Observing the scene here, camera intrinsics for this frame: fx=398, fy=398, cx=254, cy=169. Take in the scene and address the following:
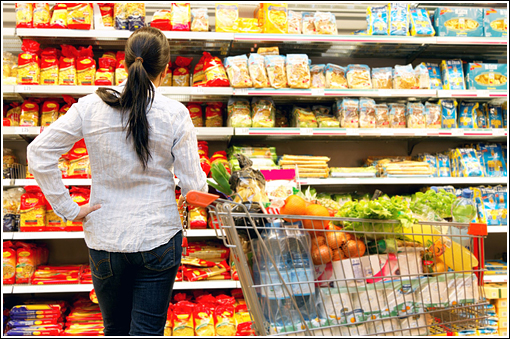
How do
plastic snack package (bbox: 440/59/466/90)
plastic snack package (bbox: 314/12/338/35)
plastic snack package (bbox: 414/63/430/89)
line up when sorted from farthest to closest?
plastic snack package (bbox: 440/59/466/90) < plastic snack package (bbox: 414/63/430/89) < plastic snack package (bbox: 314/12/338/35)

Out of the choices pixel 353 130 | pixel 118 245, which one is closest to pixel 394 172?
pixel 353 130

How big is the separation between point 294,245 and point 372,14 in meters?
2.41

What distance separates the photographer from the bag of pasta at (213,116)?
305 centimetres

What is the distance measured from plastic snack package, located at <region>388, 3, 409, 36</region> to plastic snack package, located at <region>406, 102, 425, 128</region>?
555 millimetres

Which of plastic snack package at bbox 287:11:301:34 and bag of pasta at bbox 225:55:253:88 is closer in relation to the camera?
bag of pasta at bbox 225:55:253:88

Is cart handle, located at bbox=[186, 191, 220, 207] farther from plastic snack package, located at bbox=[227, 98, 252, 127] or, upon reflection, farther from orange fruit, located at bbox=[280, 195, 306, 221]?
plastic snack package, located at bbox=[227, 98, 252, 127]

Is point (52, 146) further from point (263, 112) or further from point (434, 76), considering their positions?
point (434, 76)

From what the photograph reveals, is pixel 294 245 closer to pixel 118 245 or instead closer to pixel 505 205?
pixel 118 245

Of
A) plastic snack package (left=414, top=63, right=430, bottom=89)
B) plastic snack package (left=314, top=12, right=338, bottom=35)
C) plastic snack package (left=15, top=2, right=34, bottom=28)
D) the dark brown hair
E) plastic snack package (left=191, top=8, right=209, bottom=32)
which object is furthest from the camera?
plastic snack package (left=414, top=63, right=430, bottom=89)

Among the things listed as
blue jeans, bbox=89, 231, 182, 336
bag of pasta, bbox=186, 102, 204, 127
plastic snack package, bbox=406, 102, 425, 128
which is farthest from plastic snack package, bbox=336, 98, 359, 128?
blue jeans, bbox=89, 231, 182, 336

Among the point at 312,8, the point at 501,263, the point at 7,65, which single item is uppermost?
the point at 312,8

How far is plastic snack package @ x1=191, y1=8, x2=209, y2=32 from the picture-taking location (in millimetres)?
2879

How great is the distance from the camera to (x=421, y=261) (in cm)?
148

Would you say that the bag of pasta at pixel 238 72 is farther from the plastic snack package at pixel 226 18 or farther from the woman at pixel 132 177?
the woman at pixel 132 177
